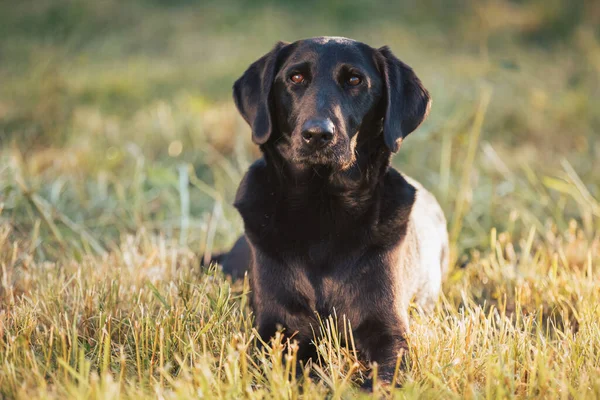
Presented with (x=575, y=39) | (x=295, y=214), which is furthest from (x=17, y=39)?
(x=295, y=214)

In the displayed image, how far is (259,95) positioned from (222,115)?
4107 millimetres

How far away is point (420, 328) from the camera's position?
2637mm

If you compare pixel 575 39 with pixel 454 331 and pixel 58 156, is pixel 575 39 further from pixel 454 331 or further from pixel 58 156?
pixel 454 331

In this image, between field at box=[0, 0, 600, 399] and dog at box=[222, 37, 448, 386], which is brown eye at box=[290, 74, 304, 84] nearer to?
dog at box=[222, 37, 448, 386]

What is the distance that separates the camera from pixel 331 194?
286cm

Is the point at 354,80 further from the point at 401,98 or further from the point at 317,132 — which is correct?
the point at 317,132

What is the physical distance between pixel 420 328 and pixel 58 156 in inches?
166

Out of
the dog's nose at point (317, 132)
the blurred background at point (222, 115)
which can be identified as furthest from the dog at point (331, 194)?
the blurred background at point (222, 115)

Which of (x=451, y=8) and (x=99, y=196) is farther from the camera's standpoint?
(x=451, y=8)

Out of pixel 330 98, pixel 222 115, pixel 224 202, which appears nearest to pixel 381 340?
pixel 330 98

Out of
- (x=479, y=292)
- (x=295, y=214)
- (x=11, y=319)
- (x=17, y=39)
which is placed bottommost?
(x=479, y=292)

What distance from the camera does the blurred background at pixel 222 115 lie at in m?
4.41

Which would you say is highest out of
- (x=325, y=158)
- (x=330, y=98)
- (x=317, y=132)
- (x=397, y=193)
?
(x=330, y=98)

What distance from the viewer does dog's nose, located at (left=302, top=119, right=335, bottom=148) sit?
8.36 ft
